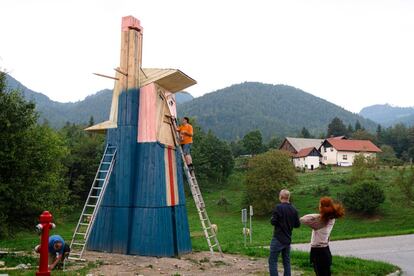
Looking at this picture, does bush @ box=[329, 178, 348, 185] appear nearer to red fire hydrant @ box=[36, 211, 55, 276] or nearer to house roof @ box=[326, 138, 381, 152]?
house roof @ box=[326, 138, 381, 152]

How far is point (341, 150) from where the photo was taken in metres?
84.2

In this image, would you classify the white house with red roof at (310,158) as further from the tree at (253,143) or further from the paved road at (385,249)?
the paved road at (385,249)

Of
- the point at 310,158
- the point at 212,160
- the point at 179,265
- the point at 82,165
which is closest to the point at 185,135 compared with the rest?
the point at 179,265

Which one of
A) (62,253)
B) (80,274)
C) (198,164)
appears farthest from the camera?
(198,164)

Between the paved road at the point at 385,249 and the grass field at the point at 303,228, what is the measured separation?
196cm

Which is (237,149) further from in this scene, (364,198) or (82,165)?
(364,198)

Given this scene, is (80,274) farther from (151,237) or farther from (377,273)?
(377,273)

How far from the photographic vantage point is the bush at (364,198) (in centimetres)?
4053

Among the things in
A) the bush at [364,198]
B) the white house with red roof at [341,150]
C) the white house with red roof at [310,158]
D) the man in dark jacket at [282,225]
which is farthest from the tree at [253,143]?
the man in dark jacket at [282,225]

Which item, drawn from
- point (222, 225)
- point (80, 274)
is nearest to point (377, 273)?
point (80, 274)

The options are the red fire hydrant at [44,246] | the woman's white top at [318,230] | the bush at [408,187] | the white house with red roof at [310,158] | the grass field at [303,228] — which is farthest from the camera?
the white house with red roof at [310,158]

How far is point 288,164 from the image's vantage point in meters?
47.5

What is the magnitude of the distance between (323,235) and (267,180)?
37364 millimetres

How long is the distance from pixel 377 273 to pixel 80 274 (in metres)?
7.52
